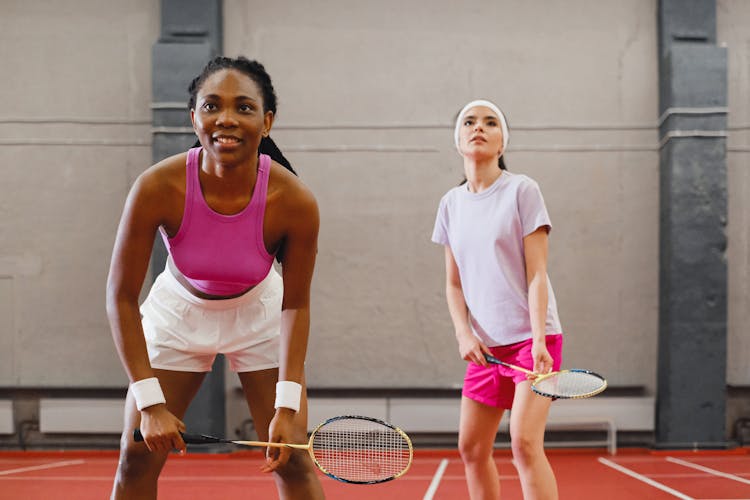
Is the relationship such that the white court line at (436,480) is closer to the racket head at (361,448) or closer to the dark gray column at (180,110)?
the dark gray column at (180,110)

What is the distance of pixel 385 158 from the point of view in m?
6.54

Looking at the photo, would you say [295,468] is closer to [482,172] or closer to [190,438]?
[190,438]

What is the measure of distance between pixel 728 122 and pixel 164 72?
5.45 metres

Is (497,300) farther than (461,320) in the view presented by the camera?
No

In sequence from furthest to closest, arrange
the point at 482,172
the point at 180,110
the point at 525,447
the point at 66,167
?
the point at 66,167
the point at 180,110
the point at 482,172
the point at 525,447

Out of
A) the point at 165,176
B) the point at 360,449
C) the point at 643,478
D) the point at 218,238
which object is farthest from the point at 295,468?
the point at 643,478

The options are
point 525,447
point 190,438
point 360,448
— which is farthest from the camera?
point 525,447

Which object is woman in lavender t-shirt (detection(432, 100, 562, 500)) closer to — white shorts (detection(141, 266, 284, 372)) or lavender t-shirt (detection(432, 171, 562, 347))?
lavender t-shirt (detection(432, 171, 562, 347))

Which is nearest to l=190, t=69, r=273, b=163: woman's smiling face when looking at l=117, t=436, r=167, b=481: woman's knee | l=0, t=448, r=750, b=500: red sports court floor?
l=117, t=436, r=167, b=481: woman's knee

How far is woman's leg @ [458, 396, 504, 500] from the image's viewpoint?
107 inches

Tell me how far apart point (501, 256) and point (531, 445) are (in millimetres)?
750

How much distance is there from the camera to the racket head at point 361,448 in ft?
6.86

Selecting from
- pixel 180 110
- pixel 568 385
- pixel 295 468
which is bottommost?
pixel 295 468

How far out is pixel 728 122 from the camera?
6547mm
